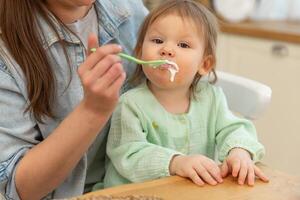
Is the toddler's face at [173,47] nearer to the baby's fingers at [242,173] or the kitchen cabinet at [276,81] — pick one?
the baby's fingers at [242,173]

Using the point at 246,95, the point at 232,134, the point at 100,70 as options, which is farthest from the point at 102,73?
the point at 246,95

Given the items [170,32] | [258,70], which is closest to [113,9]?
[170,32]

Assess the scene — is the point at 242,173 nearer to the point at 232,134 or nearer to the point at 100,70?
the point at 232,134

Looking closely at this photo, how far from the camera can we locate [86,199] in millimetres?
800

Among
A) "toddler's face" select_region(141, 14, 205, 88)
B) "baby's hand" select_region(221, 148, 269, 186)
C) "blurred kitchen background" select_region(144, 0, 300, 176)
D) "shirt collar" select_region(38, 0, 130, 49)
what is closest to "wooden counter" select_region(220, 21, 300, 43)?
"blurred kitchen background" select_region(144, 0, 300, 176)

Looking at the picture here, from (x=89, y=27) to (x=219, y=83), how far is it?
372mm

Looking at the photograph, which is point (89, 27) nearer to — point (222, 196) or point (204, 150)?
point (204, 150)

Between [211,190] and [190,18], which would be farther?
[190,18]

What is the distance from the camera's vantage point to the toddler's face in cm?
105

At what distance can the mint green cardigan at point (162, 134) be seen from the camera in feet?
3.33

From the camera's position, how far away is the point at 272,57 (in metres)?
2.46

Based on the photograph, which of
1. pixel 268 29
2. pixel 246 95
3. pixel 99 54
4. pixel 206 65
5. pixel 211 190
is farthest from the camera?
pixel 268 29

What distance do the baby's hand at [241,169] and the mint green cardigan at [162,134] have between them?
0.19 feet

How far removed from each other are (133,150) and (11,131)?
0.75 ft
